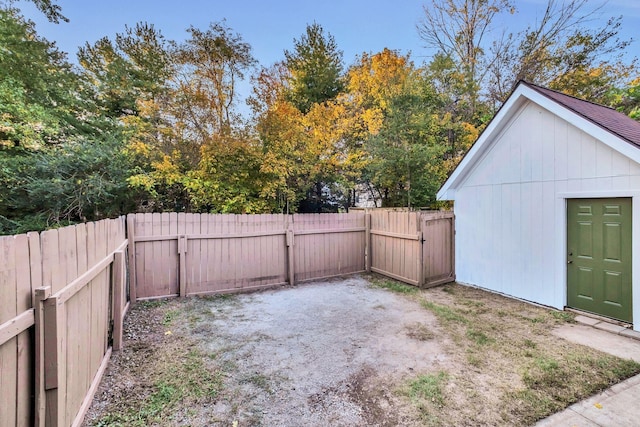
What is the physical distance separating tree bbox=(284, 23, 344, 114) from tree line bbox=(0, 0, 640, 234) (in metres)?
0.09

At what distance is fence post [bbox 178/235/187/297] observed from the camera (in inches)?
204

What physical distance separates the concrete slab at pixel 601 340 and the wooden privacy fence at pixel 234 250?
401cm

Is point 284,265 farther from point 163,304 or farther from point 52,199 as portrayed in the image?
point 52,199

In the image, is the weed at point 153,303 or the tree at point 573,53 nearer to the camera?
the weed at point 153,303

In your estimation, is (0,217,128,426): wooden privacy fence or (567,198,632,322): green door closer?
(0,217,128,426): wooden privacy fence

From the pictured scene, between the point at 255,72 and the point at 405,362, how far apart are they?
32.6ft

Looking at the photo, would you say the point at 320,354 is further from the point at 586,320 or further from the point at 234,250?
the point at 586,320

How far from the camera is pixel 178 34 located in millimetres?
9539

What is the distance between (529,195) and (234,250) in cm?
534

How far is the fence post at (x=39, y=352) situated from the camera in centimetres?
145

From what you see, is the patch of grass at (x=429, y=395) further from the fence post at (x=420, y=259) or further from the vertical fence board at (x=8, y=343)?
the fence post at (x=420, y=259)

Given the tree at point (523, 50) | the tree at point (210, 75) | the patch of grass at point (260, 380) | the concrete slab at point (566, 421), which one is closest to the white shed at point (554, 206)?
the concrete slab at point (566, 421)

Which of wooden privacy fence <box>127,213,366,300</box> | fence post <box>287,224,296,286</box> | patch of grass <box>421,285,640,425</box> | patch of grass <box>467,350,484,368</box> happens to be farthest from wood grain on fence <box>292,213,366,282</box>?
patch of grass <box>467,350,484,368</box>

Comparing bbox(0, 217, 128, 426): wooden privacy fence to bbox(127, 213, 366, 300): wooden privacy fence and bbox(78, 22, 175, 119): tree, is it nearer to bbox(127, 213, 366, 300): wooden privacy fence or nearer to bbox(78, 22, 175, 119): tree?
bbox(127, 213, 366, 300): wooden privacy fence
